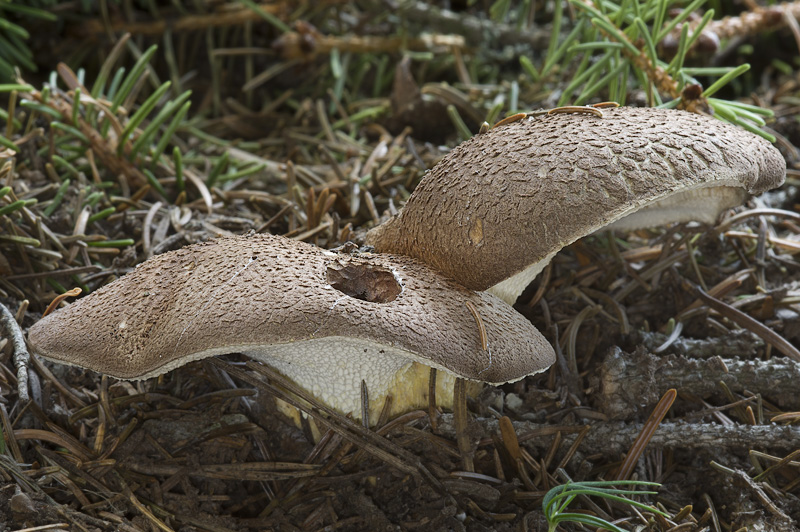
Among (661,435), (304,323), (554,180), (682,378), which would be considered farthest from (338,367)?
(682,378)

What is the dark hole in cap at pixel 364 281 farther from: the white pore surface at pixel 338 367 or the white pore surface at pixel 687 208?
the white pore surface at pixel 687 208

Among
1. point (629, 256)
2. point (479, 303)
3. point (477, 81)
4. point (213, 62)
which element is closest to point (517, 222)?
point (479, 303)

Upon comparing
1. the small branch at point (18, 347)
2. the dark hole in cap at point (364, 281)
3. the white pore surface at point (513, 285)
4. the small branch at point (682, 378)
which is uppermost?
the dark hole in cap at point (364, 281)

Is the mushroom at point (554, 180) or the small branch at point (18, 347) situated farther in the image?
the small branch at point (18, 347)

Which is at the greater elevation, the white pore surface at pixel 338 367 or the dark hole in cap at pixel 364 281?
the dark hole in cap at pixel 364 281

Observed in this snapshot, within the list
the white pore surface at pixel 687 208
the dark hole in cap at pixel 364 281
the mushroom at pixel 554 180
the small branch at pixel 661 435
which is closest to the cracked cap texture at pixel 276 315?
the dark hole in cap at pixel 364 281

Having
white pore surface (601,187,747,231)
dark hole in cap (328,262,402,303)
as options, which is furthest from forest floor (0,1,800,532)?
dark hole in cap (328,262,402,303)

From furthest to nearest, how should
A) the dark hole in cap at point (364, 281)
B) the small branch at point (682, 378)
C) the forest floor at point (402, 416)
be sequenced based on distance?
the small branch at point (682, 378)
the forest floor at point (402, 416)
the dark hole in cap at point (364, 281)

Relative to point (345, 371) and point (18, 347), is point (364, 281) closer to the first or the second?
point (345, 371)

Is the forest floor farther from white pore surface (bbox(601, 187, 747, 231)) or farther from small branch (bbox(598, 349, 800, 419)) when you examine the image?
white pore surface (bbox(601, 187, 747, 231))
